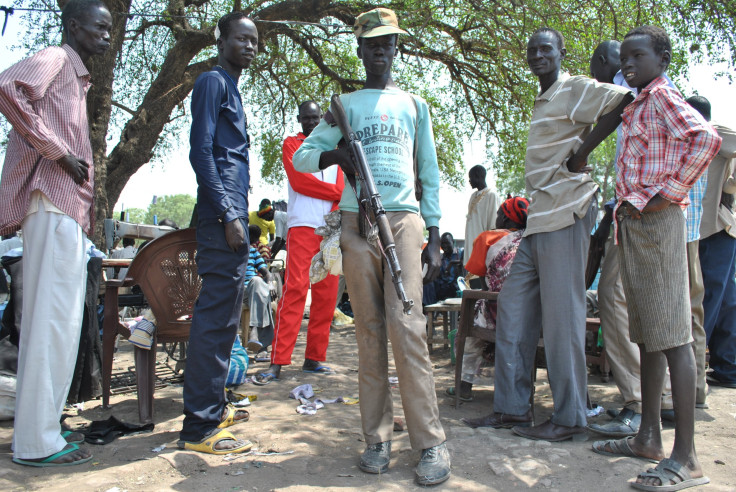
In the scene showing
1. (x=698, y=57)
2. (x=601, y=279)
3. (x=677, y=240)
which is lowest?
(x=601, y=279)

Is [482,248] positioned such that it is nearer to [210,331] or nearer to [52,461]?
[210,331]

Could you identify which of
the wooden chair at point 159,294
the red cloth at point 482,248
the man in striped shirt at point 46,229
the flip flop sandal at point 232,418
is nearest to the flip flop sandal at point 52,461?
the man in striped shirt at point 46,229

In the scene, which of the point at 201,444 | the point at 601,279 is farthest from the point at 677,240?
the point at 201,444

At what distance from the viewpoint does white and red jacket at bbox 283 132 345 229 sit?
480 centimetres

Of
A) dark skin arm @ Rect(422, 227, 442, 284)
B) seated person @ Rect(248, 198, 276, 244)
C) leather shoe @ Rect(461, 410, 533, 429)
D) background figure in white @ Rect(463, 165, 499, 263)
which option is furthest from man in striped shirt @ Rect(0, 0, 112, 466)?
seated person @ Rect(248, 198, 276, 244)

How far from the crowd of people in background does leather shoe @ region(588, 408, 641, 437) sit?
0.04ft

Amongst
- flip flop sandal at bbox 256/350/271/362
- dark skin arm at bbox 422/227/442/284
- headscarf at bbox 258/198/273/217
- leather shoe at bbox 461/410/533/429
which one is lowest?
flip flop sandal at bbox 256/350/271/362

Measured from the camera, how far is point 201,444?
2.94 m

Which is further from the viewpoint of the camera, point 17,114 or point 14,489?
point 17,114

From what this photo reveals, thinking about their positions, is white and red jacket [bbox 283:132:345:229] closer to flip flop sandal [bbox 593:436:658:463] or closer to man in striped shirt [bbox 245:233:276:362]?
man in striped shirt [bbox 245:233:276:362]

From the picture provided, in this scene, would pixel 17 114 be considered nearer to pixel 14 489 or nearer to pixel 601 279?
pixel 14 489

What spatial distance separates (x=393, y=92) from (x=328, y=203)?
6.91 ft

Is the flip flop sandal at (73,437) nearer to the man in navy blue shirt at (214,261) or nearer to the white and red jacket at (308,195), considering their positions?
the man in navy blue shirt at (214,261)

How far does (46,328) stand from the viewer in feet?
9.11
